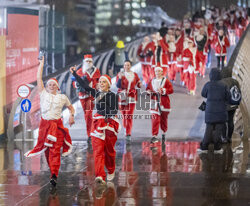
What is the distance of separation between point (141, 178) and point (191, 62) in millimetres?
8778

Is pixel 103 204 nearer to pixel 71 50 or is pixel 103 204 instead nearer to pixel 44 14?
pixel 44 14

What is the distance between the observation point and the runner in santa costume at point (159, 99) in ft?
49.8

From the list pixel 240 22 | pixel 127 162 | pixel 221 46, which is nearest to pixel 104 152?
pixel 127 162

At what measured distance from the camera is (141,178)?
37.8 ft

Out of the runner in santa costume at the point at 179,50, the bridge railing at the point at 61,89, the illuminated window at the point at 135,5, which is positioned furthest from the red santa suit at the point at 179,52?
the illuminated window at the point at 135,5

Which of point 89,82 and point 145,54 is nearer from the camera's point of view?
point 89,82

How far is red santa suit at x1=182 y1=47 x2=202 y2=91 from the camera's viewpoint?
19531 mm

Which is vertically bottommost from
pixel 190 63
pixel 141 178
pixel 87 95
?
pixel 141 178

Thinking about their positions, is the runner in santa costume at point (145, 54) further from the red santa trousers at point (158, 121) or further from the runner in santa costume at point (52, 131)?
the runner in santa costume at point (52, 131)

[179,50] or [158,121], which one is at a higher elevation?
[179,50]

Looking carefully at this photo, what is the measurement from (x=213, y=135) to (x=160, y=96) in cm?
186

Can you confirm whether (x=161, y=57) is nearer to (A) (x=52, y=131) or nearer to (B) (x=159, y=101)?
(B) (x=159, y=101)

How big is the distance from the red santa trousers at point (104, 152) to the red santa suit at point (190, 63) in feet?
28.0

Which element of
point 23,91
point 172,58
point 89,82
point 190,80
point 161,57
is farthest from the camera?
point 172,58
